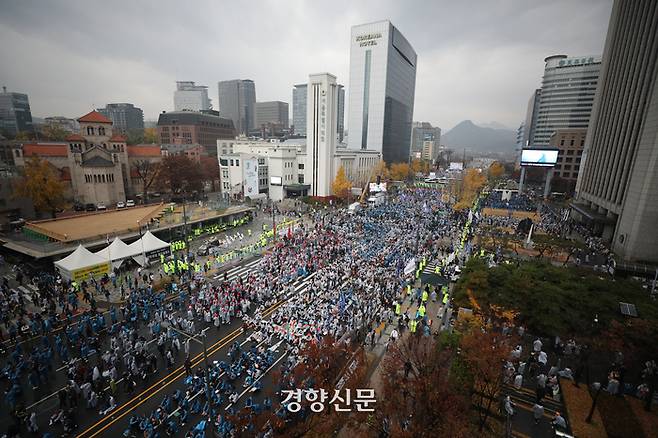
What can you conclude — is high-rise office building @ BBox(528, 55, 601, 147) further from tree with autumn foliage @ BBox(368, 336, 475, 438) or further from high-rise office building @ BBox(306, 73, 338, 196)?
tree with autumn foliage @ BBox(368, 336, 475, 438)

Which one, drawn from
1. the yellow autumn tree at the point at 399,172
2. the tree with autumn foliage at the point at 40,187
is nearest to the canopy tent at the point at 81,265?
the tree with autumn foliage at the point at 40,187

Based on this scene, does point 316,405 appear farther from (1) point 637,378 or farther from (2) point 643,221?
(2) point 643,221

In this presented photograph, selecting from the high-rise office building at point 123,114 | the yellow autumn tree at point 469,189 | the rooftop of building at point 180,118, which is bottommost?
the yellow autumn tree at point 469,189

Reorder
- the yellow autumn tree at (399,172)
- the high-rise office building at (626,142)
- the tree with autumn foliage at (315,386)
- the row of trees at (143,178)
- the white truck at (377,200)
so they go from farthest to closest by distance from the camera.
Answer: the yellow autumn tree at (399,172) → the white truck at (377,200) → the row of trees at (143,178) → the high-rise office building at (626,142) → the tree with autumn foliage at (315,386)

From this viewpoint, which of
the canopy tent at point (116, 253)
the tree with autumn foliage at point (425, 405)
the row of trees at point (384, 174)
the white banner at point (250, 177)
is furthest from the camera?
the row of trees at point (384, 174)

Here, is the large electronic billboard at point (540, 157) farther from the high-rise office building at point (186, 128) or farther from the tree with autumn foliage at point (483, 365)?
the high-rise office building at point (186, 128)

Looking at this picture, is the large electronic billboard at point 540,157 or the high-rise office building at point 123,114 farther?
the high-rise office building at point 123,114

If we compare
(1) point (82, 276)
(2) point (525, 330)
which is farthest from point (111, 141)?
(2) point (525, 330)
